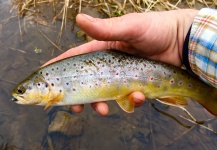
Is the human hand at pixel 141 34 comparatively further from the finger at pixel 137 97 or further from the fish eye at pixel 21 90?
the fish eye at pixel 21 90

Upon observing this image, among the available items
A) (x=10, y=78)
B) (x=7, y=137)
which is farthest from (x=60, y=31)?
(x=7, y=137)

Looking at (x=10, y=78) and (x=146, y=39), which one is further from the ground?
(x=146, y=39)

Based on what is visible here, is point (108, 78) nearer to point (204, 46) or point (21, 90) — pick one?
point (21, 90)

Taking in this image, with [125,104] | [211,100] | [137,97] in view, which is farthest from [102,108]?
[211,100]

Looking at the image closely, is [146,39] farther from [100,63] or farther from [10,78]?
[10,78]

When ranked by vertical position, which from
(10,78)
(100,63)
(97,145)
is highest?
(100,63)

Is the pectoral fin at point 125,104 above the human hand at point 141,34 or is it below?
below

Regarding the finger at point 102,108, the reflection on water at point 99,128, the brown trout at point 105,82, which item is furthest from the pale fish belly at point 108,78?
the reflection on water at point 99,128
